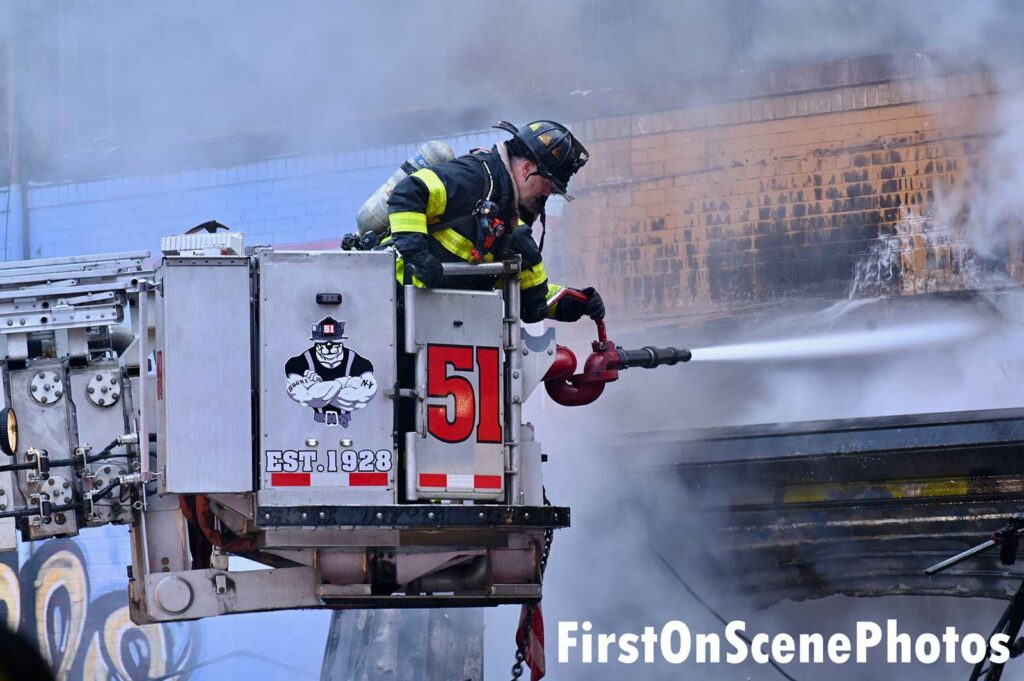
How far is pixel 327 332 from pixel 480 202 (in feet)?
2.55

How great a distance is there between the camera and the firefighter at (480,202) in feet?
14.5

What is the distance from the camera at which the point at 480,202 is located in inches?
184

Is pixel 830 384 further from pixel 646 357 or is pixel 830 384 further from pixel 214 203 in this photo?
pixel 214 203

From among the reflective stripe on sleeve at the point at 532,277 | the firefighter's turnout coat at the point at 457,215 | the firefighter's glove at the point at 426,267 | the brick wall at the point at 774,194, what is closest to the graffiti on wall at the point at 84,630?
the brick wall at the point at 774,194

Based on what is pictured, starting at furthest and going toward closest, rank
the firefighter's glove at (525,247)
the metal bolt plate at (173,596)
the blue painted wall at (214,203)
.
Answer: the blue painted wall at (214,203)
the firefighter's glove at (525,247)
the metal bolt plate at (173,596)

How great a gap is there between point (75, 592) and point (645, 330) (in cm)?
483

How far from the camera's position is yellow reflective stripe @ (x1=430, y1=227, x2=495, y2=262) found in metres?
4.65

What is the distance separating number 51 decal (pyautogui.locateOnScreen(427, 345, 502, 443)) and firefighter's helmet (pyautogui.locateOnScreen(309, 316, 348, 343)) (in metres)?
0.29

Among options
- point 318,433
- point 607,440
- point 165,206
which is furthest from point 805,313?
point 165,206

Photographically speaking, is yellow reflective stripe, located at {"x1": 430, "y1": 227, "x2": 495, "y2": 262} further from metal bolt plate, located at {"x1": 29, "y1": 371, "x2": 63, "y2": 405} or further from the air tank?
metal bolt plate, located at {"x1": 29, "y1": 371, "x2": 63, "y2": 405}

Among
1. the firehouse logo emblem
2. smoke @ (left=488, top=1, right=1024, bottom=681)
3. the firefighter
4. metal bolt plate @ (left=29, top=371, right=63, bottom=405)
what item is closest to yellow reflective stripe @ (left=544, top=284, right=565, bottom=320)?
the firefighter

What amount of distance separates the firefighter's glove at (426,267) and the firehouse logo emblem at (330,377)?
305 mm

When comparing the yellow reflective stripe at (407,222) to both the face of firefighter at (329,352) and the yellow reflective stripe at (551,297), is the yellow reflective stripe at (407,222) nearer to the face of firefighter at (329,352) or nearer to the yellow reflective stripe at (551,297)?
the face of firefighter at (329,352)

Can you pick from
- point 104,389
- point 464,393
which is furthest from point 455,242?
point 104,389
